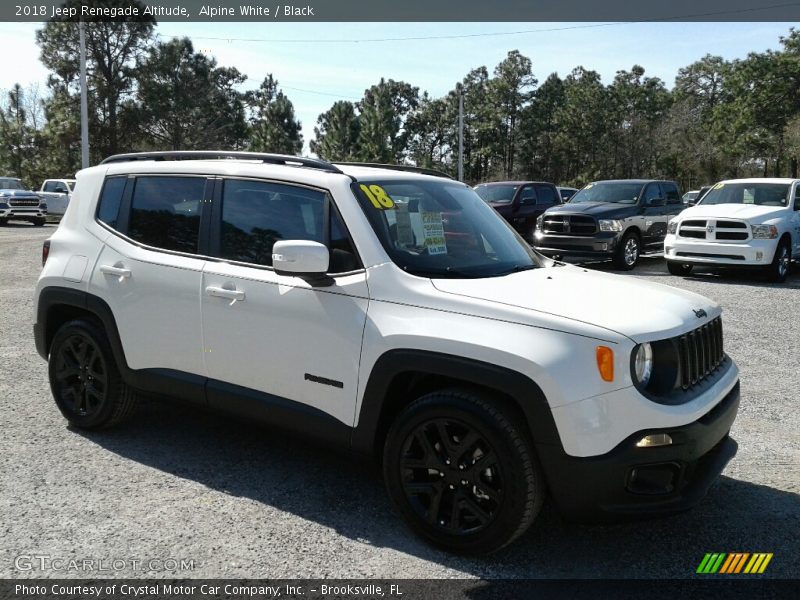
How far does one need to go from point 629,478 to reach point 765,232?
1123cm

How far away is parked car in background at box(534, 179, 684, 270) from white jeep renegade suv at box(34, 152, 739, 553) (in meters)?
10.2

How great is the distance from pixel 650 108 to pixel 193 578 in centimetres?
8857

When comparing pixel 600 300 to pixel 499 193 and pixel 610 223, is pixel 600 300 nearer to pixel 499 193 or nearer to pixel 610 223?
pixel 610 223

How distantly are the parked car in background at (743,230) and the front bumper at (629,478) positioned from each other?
10.7 meters

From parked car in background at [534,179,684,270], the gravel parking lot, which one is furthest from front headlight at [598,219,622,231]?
the gravel parking lot

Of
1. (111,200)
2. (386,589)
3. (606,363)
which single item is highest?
(111,200)

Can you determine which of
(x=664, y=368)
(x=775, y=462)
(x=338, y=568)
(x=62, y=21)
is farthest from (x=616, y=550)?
(x=62, y=21)

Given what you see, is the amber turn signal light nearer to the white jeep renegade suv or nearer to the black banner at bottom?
the white jeep renegade suv

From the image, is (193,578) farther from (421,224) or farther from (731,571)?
(731,571)

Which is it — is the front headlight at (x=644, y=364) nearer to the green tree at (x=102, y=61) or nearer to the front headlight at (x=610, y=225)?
the front headlight at (x=610, y=225)

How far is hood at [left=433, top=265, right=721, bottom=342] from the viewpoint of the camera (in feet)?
10.4

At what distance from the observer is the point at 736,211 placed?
1316cm

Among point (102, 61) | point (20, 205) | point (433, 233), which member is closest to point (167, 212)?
point (433, 233)

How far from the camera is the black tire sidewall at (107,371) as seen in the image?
186 inches
